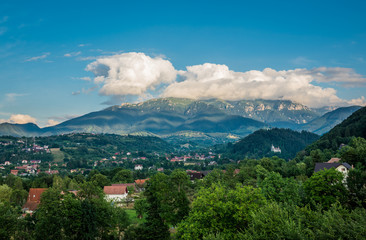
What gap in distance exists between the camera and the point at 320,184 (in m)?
35.5

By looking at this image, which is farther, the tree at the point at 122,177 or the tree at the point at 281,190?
the tree at the point at 122,177

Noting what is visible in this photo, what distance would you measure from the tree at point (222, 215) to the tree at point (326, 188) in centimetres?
1253

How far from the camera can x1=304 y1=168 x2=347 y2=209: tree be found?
33.3 m

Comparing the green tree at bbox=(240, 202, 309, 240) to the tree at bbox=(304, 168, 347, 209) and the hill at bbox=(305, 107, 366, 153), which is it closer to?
the tree at bbox=(304, 168, 347, 209)

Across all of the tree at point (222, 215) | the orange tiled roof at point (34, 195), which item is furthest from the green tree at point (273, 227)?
the orange tiled roof at point (34, 195)

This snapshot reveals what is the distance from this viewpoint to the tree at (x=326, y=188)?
1312 inches

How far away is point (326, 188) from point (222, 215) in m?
17.6

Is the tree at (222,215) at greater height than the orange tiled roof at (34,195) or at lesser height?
greater

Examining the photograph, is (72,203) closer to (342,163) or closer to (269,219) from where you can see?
(269,219)

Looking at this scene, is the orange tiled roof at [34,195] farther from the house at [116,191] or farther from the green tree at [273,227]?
the green tree at [273,227]

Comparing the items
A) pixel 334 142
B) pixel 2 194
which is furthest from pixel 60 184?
pixel 334 142

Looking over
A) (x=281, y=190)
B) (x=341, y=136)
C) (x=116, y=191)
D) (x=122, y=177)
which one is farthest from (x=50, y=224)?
(x=341, y=136)

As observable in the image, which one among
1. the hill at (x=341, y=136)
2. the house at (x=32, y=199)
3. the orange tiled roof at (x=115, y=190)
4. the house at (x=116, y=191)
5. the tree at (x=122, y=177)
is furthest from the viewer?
the hill at (x=341, y=136)

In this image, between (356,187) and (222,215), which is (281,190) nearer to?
(356,187)
